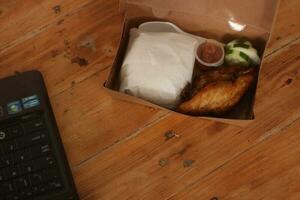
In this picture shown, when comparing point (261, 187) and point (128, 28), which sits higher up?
point (128, 28)

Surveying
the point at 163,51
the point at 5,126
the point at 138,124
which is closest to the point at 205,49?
the point at 163,51

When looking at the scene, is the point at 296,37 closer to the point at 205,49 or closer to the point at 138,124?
the point at 205,49

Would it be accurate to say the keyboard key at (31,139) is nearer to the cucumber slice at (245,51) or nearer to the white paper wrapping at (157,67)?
the white paper wrapping at (157,67)

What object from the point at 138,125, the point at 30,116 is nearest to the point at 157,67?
the point at 138,125

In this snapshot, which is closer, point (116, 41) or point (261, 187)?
point (261, 187)

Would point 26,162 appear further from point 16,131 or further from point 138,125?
point 138,125

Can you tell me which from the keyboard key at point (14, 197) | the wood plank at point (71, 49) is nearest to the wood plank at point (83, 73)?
the wood plank at point (71, 49)
